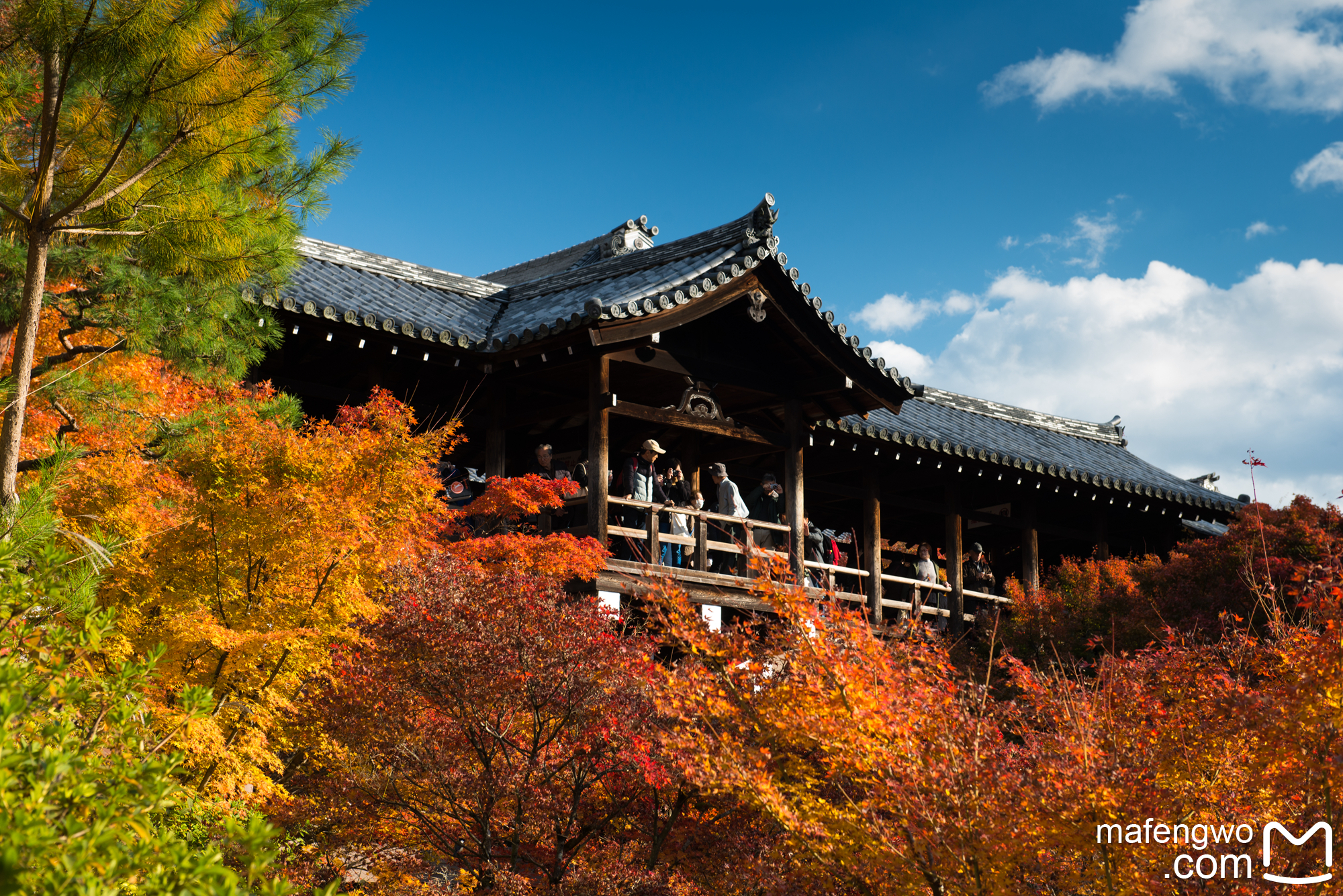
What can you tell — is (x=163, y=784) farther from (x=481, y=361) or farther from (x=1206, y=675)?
(x=481, y=361)

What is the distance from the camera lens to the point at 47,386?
7.38 m

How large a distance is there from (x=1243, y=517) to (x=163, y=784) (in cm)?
1413

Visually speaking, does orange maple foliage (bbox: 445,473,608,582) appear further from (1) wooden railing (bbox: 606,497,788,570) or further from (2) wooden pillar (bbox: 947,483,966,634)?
(2) wooden pillar (bbox: 947,483,966,634)

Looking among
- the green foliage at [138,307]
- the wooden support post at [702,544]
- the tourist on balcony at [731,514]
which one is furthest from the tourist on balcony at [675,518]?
the green foliage at [138,307]

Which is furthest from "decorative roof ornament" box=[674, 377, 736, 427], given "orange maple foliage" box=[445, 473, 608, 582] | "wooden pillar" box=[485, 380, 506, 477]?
"orange maple foliage" box=[445, 473, 608, 582]

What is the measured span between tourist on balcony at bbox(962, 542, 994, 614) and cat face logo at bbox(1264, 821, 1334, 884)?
466 inches

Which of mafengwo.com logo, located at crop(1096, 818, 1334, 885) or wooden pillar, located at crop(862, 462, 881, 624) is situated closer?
mafengwo.com logo, located at crop(1096, 818, 1334, 885)

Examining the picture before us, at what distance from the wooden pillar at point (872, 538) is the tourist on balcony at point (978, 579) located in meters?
1.85

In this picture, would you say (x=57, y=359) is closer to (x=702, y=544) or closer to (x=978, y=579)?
(x=702, y=544)

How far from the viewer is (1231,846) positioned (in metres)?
4.78

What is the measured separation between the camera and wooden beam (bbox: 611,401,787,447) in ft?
39.4

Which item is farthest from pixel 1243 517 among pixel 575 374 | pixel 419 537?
pixel 419 537

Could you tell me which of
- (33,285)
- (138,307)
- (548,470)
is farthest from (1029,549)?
(33,285)

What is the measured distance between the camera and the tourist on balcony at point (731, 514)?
12414mm
